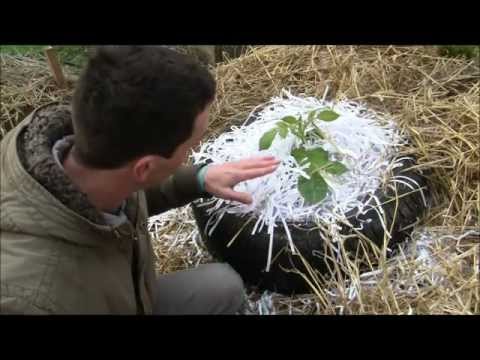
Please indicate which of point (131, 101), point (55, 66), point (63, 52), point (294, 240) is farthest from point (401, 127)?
point (63, 52)

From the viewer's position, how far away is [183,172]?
1.89 metres

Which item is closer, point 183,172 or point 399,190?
point 183,172

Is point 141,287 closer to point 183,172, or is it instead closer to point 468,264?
point 183,172

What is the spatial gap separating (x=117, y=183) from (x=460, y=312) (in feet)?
3.70

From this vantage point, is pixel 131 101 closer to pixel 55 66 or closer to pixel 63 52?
pixel 55 66

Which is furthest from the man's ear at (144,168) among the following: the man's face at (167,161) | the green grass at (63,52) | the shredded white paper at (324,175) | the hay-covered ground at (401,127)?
the green grass at (63,52)

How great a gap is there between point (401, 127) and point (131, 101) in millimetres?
1379

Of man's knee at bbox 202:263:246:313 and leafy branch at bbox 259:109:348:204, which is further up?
leafy branch at bbox 259:109:348:204

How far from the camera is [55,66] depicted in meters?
3.34

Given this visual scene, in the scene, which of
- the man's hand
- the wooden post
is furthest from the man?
the wooden post

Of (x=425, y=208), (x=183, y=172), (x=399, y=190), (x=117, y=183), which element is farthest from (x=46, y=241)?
(x=425, y=208)

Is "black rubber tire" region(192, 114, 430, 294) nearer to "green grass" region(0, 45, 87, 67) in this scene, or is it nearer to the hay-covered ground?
the hay-covered ground

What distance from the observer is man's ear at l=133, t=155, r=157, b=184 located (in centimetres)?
138

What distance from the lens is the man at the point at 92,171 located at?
1264mm
